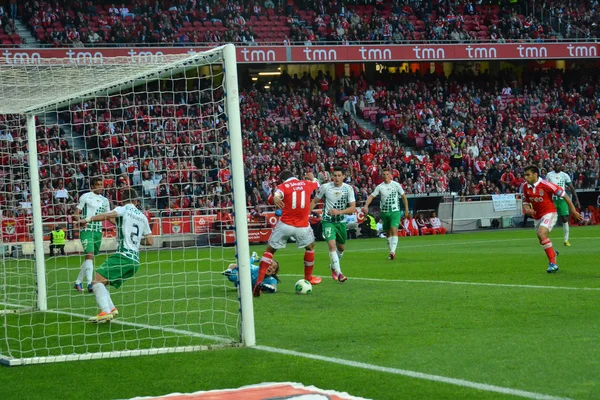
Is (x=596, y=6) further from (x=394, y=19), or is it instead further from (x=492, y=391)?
(x=492, y=391)

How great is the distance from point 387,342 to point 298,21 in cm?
3523

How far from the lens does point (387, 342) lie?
27.6ft

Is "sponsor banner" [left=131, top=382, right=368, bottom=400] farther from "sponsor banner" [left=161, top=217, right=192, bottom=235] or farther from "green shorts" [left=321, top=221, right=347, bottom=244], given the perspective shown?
"sponsor banner" [left=161, top=217, right=192, bottom=235]

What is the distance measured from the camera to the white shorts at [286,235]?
13211 millimetres

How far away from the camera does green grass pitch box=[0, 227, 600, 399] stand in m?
6.66

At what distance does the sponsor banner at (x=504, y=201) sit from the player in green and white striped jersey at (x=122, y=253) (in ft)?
85.3

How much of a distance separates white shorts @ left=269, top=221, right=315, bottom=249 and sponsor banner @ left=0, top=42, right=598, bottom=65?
943 inches

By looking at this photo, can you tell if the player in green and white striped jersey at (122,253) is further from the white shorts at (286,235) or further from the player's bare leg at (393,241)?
the player's bare leg at (393,241)

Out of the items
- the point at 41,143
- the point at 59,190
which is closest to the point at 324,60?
the point at 41,143

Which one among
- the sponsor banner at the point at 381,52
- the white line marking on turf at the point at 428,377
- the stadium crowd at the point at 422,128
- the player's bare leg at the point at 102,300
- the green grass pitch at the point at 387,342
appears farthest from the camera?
the sponsor banner at the point at 381,52

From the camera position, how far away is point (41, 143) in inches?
1111

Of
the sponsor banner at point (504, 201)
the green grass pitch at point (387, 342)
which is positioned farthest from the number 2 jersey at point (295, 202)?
the sponsor banner at point (504, 201)

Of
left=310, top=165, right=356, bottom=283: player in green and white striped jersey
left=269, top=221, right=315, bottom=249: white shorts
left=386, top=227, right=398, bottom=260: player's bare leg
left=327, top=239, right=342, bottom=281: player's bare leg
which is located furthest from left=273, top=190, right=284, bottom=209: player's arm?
left=386, top=227, right=398, bottom=260: player's bare leg

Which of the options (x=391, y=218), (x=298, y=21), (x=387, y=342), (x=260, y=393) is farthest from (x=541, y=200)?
(x=298, y=21)
